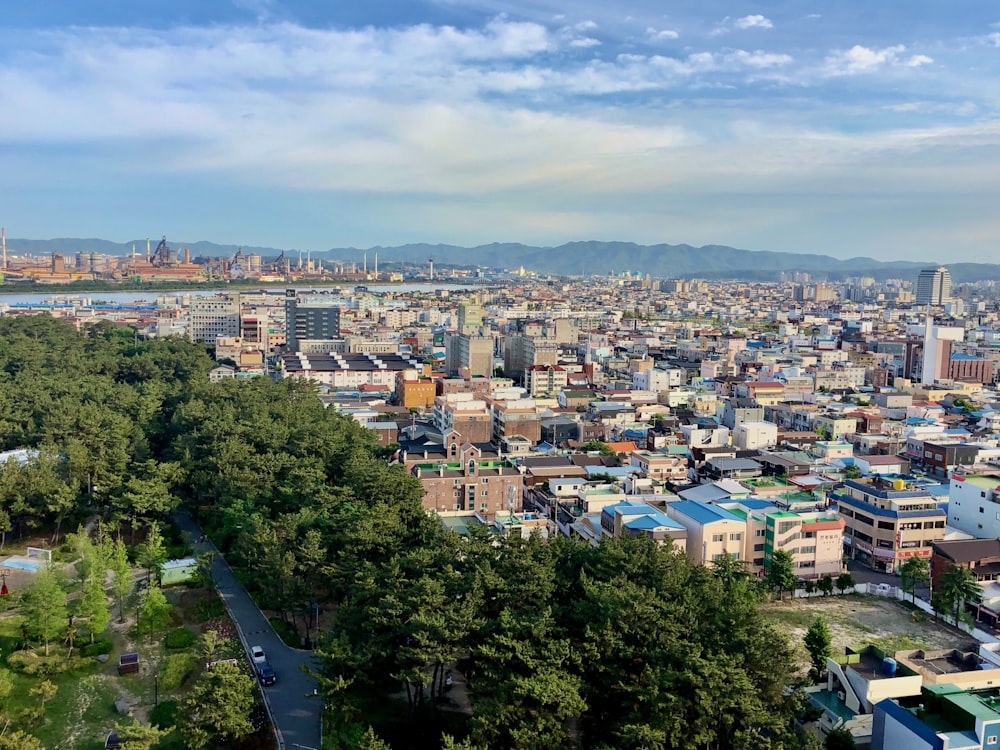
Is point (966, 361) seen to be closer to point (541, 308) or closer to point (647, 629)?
point (647, 629)

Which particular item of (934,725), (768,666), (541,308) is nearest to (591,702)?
(768,666)

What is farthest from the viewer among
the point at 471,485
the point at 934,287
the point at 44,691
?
the point at 934,287

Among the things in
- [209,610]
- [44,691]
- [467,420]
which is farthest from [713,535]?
[44,691]

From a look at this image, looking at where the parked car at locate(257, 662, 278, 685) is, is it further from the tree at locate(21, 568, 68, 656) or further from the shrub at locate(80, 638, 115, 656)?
the tree at locate(21, 568, 68, 656)

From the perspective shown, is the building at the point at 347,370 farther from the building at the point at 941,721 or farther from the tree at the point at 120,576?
the building at the point at 941,721

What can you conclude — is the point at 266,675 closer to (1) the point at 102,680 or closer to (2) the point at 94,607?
(1) the point at 102,680

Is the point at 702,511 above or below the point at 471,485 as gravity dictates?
above

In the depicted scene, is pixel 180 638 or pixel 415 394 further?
pixel 415 394
